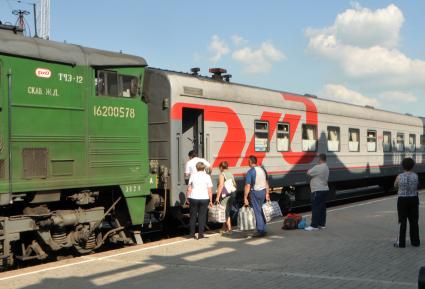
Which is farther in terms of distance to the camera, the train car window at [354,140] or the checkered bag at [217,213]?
the train car window at [354,140]

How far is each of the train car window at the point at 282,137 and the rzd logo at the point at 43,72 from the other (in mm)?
7471

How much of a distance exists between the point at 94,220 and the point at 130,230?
4.23ft

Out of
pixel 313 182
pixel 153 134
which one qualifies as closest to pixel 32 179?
pixel 153 134

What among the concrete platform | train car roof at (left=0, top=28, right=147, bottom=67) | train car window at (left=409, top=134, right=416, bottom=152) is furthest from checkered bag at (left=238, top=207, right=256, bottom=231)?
train car window at (left=409, top=134, right=416, bottom=152)

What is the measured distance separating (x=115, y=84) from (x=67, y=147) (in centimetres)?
165

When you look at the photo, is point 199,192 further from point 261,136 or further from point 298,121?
point 298,121

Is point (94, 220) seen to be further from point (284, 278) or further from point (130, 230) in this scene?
point (284, 278)

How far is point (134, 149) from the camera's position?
10.3 m

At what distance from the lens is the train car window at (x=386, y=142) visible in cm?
2061

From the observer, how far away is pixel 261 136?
1409 cm

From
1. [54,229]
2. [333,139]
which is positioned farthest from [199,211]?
[333,139]

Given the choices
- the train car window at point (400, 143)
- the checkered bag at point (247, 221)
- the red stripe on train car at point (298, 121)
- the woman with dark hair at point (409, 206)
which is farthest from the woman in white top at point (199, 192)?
the train car window at point (400, 143)

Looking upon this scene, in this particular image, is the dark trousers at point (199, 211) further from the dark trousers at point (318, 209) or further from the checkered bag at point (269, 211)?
the dark trousers at point (318, 209)

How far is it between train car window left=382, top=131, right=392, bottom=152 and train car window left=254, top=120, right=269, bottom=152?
26.6 ft
